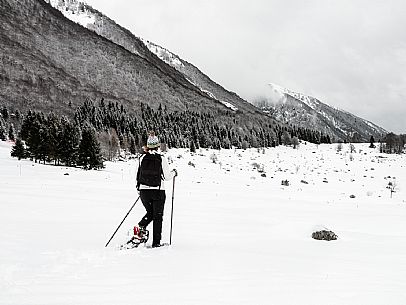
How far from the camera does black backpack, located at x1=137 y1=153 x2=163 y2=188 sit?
609 centimetres

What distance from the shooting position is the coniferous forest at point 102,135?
38375 mm

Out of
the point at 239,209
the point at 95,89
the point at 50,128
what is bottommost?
the point at 239,209

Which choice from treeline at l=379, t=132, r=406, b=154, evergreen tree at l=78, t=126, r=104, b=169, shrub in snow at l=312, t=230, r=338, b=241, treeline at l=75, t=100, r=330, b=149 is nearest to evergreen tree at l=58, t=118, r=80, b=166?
evergreen tree at l=78, t=126, r=104, b=169

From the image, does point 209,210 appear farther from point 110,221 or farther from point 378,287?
point 378,287

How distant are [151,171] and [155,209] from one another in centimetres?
69

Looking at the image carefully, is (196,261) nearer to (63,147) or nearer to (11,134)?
(63,147)

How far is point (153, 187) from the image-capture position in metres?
6.12

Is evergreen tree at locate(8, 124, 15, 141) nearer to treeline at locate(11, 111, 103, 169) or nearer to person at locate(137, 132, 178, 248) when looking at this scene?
treeline at locate(11, 111, 103, 169)

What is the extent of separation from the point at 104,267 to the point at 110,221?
155 inches

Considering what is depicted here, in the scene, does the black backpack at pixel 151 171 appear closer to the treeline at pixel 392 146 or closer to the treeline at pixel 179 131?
the treeline at pixel 392 146

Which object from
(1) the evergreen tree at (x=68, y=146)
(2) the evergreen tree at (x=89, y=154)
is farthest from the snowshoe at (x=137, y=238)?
(1) the evergreen tree at (x=68, y=146)

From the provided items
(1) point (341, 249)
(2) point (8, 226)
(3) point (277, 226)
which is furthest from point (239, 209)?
(2) point (8, 226)

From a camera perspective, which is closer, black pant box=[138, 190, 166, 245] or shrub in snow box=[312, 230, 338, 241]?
black pant box=[138, 190, 166, 245]

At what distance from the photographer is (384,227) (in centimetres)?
970
